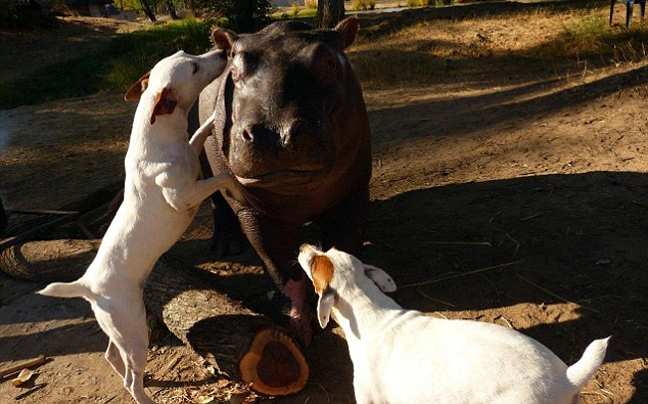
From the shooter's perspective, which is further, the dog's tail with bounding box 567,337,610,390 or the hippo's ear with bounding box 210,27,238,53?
the hippo's ear with bounding box 210,27,238,53

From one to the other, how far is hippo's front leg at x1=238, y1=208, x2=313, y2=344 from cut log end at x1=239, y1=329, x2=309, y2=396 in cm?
50

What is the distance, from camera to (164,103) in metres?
3.37

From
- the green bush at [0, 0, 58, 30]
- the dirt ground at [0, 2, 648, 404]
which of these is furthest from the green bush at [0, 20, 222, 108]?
the dirt ground at [0, 2, 648, 404]

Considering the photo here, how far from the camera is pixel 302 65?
11.2 ft

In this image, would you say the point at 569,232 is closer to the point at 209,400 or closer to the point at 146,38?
the point at 209,400

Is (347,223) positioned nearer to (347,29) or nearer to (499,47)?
(347,29)

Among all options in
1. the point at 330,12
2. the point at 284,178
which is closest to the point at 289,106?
the point at 284,178

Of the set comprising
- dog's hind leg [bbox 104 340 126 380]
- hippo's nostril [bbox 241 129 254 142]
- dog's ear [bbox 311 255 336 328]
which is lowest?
dog's hind leg [bbox 104 340 126 380]

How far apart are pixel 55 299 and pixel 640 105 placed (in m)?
5.61

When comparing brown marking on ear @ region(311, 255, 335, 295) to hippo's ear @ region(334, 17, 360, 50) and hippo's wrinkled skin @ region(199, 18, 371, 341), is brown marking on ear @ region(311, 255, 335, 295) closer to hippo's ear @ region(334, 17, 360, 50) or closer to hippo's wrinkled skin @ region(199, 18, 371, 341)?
hippo's wrinkled skin @ region(199, 18, 371, 341)

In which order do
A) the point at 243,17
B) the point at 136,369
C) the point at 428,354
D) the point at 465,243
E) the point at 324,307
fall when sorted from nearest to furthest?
the point at 428,354
the point at 324,307
the point at 136,369
the point at 465,243
the point at 243,17

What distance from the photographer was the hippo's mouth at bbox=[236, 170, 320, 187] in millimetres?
3184

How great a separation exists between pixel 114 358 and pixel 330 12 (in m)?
12.6

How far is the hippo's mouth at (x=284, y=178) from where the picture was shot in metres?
3.18
